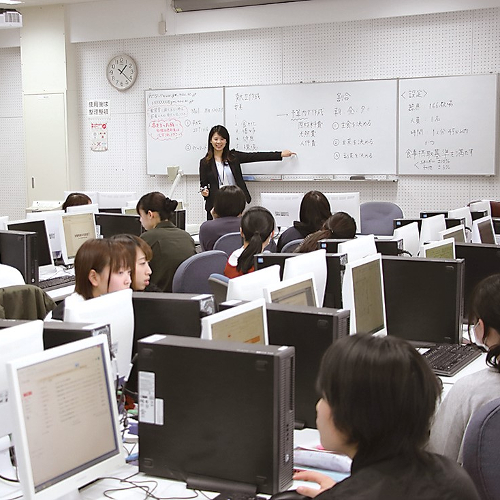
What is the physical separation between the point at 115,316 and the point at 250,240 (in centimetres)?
190

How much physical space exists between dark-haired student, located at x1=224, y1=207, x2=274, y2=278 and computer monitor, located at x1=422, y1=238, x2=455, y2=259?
0.86m

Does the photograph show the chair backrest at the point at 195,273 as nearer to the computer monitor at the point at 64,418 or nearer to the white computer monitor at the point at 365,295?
the white computer monitor at the point at 365,295

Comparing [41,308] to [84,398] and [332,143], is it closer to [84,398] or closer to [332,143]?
[84,398]

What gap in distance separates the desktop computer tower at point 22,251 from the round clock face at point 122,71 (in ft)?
14.1

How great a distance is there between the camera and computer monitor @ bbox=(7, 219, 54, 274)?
5371 millimetres

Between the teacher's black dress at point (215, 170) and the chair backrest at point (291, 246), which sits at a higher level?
the teacher's black dress at point (215, 170)

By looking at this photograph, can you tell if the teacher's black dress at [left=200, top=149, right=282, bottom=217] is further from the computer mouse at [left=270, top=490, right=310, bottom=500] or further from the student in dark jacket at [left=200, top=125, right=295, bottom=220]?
the computer mouse at [left=270, top=490, right=310, bottom=500]

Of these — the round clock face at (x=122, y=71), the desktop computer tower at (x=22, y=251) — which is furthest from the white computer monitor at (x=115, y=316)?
the round clock face at (x=122, y=71)

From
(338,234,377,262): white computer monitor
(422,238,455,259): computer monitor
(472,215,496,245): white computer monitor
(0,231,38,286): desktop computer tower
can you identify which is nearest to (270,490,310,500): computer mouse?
(338,234,377,262): white computer monitor

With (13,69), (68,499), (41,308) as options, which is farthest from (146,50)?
(68,499)

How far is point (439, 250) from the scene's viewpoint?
3859mm

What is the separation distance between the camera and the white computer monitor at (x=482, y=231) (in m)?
5.06

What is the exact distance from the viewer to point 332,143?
795cm

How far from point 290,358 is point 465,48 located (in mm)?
6145
